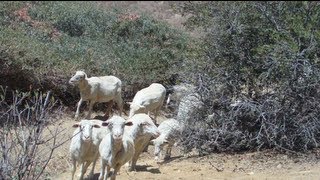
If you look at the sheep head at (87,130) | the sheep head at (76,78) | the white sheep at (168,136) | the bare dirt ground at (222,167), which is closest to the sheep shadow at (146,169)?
the bare dirt ground at (222,167)

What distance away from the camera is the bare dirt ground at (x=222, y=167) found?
9.62 metres

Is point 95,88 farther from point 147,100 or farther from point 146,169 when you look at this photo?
point 146,169

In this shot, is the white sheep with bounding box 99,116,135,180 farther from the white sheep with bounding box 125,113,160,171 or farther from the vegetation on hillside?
the vegetation on hillside

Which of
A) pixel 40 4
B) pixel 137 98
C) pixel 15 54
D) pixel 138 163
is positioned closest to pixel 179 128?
pixel 138 163

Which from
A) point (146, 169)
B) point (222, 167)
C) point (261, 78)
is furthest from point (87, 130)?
point (261, 78)

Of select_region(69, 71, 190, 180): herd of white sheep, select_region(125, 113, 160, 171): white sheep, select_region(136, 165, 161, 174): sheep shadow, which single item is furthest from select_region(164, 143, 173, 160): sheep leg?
select_region(125, 113, 160, 171): white sheep

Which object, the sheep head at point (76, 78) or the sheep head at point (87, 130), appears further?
the sheep head at point (76, 78)

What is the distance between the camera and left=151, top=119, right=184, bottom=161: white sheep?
11.1m

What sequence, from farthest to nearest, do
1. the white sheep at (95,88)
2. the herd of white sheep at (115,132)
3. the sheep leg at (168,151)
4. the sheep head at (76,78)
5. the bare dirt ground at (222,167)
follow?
the white sheep at (95,88)
the sheep head at (76,78)
the sheep leg at (168,151)
the bare dirt ground at (222,167)
the herd of white sheep at (115,132)

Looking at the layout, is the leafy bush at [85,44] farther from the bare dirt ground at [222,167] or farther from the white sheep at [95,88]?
the bare dirt ground at [222,167]

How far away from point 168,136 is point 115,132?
8.92 feet

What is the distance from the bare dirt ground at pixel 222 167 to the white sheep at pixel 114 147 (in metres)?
0.78

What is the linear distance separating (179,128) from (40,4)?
10.7m

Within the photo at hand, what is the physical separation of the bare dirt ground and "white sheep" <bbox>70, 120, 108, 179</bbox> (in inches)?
19.5
